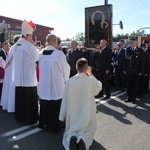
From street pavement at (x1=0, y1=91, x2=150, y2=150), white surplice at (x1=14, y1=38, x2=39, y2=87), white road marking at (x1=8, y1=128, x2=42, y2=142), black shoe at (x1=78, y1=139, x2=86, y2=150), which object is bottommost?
street pavement at (x1=0, y1=91, x2=150, y2=150)

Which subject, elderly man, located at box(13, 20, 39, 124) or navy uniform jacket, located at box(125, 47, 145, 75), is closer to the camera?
elderly man, located at box(13, 20, 39, 124)

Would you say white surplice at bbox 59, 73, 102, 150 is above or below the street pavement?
above

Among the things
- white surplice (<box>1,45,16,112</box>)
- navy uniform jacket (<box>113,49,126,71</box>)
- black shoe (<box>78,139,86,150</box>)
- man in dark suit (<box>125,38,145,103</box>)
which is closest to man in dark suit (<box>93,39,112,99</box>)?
man in dark suit (<box>125,38,145,103</box>)

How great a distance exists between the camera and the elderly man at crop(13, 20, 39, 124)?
23.9 feet

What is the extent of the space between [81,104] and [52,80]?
1.19 metres

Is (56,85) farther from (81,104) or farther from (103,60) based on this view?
(103,60)

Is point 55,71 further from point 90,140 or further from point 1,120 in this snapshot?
point 1,120

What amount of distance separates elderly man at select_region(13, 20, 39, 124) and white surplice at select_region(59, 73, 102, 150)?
1750mm

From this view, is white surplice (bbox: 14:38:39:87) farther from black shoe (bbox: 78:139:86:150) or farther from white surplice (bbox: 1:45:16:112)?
black shoe (bbox: 78:139:86:150)

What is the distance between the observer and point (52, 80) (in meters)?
6.70

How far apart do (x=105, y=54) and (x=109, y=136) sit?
4.62m

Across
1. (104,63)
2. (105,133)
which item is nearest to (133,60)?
(104,63)

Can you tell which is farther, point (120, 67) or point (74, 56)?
point (120, 67)

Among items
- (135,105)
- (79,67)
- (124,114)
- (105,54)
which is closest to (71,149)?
(79,67)
